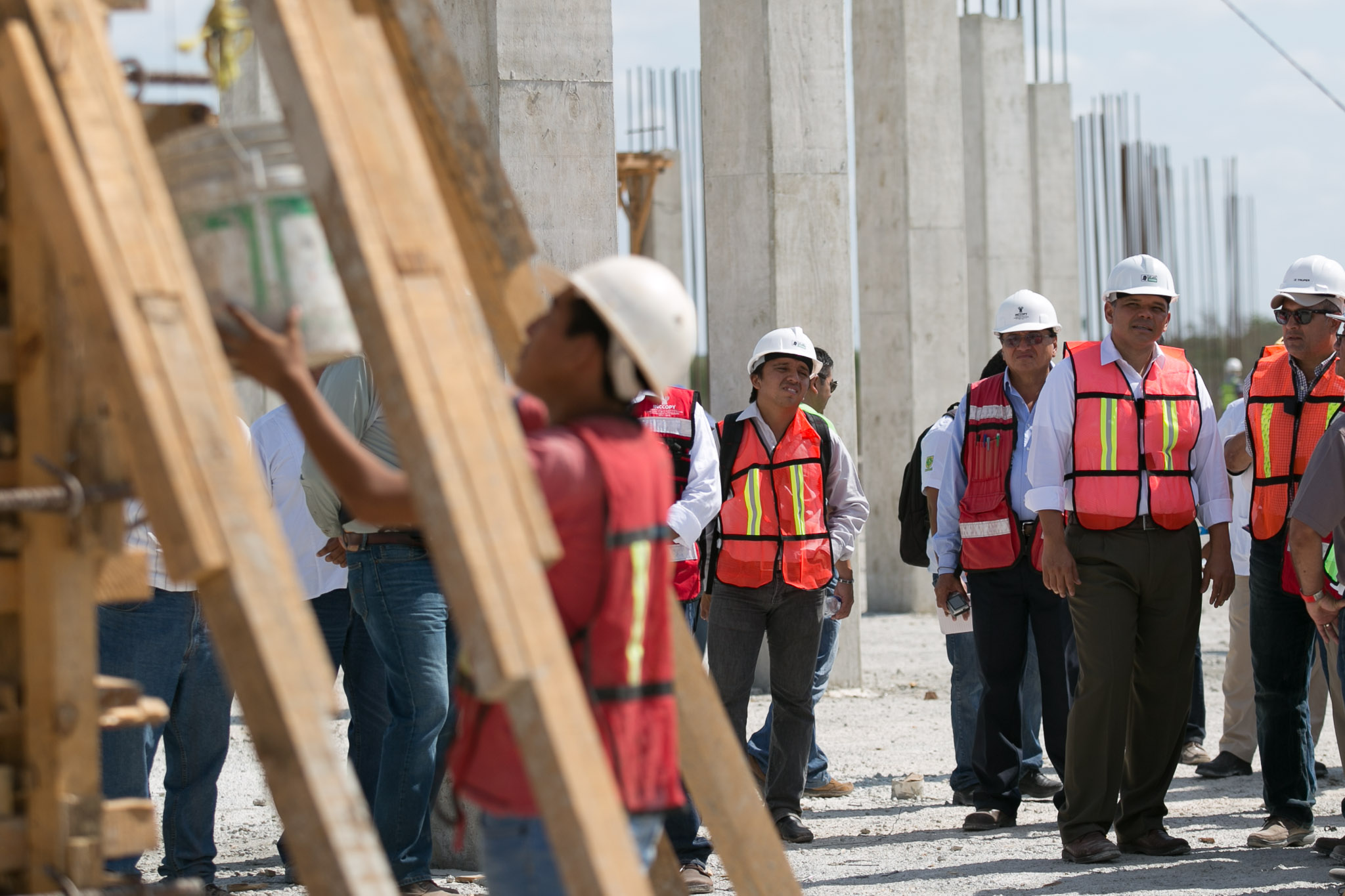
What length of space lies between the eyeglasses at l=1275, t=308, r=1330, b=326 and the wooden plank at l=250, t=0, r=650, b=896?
16.1 ft

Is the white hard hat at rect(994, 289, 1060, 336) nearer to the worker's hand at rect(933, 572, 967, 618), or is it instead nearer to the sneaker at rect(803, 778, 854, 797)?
the worker's hand at rect(933, 572, 967, 618)

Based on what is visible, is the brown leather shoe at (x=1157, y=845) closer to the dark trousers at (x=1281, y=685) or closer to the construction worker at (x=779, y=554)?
the dark trousers at (x=1281, y=685)

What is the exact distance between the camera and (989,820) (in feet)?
22.1

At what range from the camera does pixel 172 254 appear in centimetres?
219

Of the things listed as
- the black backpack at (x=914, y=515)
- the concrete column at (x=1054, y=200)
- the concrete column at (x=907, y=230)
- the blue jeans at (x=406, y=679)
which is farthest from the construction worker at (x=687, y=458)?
the concrete column at (x=1054, y=200)

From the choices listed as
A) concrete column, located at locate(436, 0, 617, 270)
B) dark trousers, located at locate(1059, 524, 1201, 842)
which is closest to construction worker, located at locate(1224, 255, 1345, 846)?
dark trousers, located at locate(1059, 524, 1201, 842)

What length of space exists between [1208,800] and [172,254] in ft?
20.7

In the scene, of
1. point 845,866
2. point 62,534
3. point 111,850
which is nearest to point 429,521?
point 62,534

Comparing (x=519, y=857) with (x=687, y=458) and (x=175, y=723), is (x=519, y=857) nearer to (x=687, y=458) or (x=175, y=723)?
(x=175, y=723)

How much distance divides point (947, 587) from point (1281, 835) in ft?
5.80

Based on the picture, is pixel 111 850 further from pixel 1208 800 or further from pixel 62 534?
pixel 1208 800

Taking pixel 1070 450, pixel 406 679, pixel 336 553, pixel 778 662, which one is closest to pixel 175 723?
pixel 336 553

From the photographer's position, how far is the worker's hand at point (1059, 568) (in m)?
6.00

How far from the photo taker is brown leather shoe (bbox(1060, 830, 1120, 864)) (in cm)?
602
